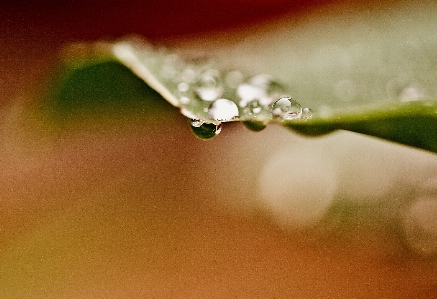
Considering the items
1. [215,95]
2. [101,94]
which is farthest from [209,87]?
[101,94]

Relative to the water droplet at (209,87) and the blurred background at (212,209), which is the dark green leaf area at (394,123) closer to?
the water droplet at (209,87)

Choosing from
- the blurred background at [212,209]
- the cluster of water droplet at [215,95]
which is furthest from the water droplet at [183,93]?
the blurred background at [212,209]

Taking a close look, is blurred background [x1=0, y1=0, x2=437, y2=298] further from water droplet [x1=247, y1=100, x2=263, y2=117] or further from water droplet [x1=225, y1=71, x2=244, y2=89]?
water droplet [x1=247, y1=100, x2=263, y2=117]

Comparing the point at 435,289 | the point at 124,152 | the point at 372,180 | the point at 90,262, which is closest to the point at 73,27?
the point at 124,152

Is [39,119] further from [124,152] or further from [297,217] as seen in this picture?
[297,217]

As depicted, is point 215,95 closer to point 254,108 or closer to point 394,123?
point 254,108

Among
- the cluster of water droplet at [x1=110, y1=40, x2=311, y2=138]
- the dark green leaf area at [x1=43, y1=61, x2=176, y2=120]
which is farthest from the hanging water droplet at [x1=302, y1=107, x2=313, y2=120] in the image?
the dark green leaf area at [x1=43, y1=61, x2=176, y2=120]
